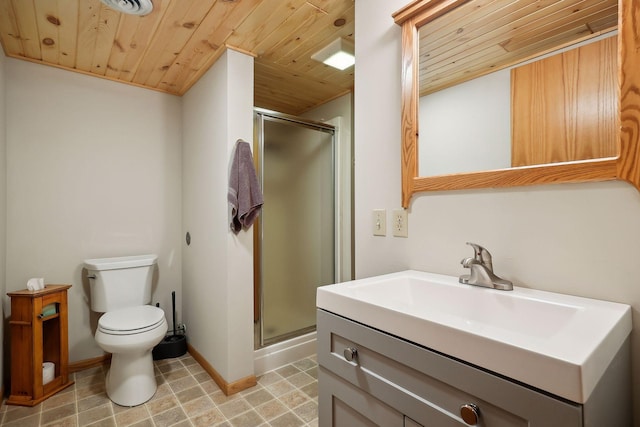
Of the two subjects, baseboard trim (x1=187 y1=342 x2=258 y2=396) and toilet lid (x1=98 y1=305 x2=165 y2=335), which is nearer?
toilet lid (x1=98 y1=305 x2=165 y2=335)

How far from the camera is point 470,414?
617mm

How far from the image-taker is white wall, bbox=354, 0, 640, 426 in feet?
2.70

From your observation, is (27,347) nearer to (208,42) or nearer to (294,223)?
(294,223)

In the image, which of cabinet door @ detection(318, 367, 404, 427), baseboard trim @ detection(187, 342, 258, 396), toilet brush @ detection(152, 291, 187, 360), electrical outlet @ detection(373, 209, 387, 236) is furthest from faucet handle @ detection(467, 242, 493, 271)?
toilet brush @ detection(152, 291, 187, 360)

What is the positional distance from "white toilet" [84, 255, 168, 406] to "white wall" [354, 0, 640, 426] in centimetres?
142

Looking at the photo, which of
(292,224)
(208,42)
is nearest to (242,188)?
(292,224)

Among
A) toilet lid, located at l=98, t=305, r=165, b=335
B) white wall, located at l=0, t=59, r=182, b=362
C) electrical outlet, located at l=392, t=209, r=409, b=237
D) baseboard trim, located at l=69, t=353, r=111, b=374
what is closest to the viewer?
electrical outlet, located at l=392, t=209, r=409, b=237

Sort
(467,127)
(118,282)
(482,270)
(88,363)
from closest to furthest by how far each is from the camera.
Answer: (482,270) < (467,127) < (118,282) < (88,363)

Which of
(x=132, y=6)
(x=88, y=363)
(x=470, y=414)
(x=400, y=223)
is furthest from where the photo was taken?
(x=88, y=363)

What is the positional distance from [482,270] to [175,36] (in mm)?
2086

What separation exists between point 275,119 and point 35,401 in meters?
2.38

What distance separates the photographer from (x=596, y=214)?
85 centimetres

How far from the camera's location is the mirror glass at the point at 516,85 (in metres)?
0.87

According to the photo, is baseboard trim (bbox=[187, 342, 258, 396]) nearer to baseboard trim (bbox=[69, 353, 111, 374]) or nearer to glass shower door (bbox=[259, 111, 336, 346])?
glass shower door (bbox=[259, 111, 336, 346])
